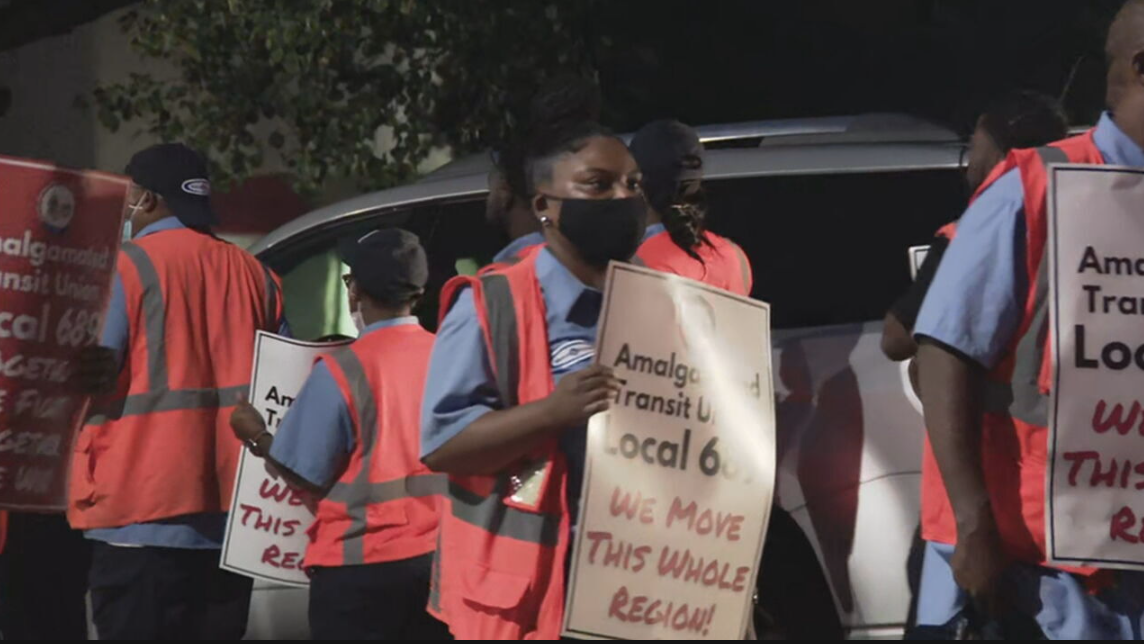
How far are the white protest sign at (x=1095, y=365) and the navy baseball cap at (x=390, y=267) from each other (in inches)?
83.8

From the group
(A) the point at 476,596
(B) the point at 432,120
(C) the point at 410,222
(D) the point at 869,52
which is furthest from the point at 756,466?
(D) the point at 869,52

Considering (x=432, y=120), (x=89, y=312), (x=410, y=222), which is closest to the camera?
(x=89, y=312)

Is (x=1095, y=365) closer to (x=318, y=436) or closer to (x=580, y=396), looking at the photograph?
(x=580, y=396)

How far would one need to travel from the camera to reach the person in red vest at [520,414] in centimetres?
401

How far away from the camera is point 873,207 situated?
6.39 m

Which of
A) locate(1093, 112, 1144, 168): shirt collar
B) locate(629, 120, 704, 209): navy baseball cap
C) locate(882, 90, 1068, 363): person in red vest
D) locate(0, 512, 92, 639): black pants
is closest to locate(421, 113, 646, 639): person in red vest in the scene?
locate(1093, 112, 1144, 168): shirt collar

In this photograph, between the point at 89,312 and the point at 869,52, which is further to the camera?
the point at 869,52

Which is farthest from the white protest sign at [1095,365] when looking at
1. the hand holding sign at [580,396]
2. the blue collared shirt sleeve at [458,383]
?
the blue collared shirt sleeve at [458,383]

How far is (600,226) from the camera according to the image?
4.18 m

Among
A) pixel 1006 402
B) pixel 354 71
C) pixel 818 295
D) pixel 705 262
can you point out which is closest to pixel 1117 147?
pixel 1006 402

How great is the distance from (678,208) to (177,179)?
1.32 m

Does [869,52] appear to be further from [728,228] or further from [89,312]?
[89,312]

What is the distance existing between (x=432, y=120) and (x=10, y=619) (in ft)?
16.2

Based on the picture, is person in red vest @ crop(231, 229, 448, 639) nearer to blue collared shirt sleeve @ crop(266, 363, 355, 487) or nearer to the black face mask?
blue collared shirt sleeve @ crop(266, 363, 355, 487)
